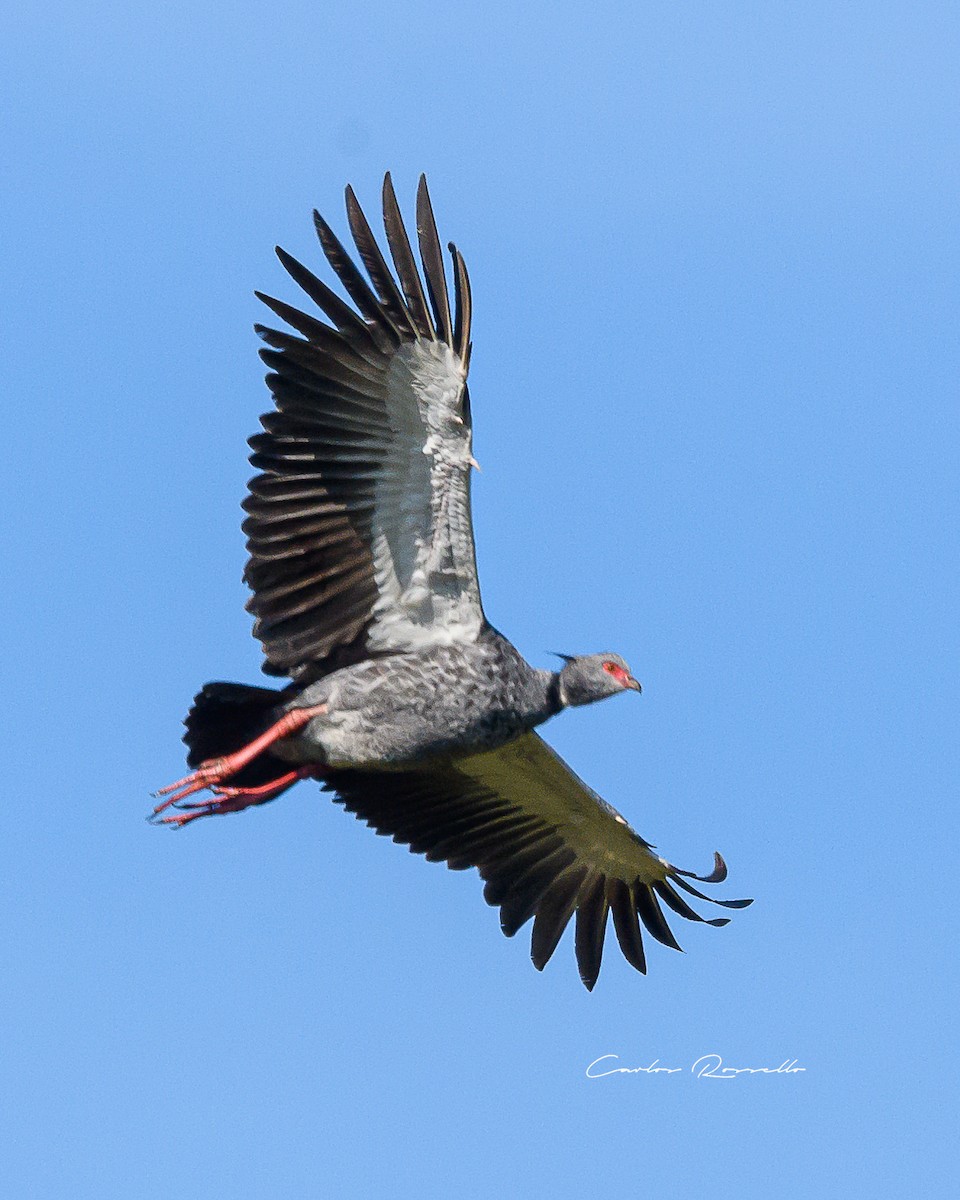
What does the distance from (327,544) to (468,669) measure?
0.83 m

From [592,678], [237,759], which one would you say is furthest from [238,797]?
[592,678]

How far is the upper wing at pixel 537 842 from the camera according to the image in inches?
371

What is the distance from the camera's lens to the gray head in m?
8.78

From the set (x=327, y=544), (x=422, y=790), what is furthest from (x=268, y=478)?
(x=422, y=790)

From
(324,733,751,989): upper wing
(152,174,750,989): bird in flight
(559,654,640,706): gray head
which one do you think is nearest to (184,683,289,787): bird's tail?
(152,174,750,989): bird in flight

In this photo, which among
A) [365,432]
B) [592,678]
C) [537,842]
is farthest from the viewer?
[537,842]

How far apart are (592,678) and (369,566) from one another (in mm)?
1172

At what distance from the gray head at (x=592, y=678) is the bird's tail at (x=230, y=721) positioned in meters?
1.33

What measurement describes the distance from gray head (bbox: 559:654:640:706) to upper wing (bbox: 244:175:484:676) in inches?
27.3

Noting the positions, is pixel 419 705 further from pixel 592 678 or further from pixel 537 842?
pixel 537 842

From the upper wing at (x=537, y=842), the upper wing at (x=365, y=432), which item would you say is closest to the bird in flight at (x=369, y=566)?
the upper wing at (x=365, y=432)

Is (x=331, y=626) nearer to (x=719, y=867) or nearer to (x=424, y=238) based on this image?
(x=424, y=238)

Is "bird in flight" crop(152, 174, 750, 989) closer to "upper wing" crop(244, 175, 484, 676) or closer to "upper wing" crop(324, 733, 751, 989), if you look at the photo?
"upper wing" crop(244, 175, 484, 676)

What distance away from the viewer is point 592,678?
880cm
